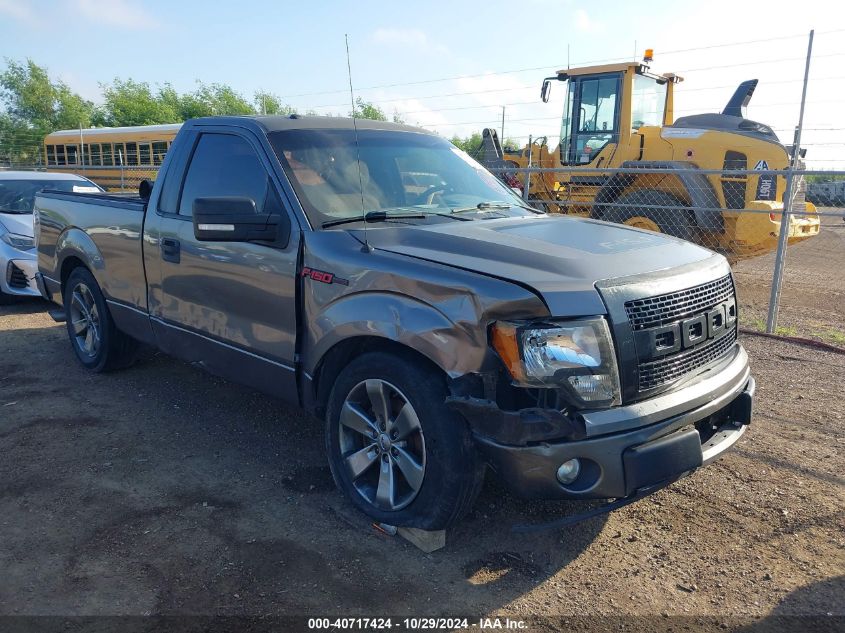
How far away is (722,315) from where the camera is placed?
333cm

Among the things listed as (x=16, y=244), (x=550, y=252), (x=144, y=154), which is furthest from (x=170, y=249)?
(x=144, y=154)

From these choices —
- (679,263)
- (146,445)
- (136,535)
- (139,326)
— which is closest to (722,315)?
(679,263)

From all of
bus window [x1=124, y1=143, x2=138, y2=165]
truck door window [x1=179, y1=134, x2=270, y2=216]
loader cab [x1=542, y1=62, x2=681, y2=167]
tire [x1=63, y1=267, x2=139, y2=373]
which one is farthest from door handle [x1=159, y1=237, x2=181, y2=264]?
bus window [x1=124, y1=143, x2=138, y2=165]

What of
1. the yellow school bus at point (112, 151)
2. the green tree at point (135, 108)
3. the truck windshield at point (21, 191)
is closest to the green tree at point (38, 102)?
the green tree at point (135, 108)

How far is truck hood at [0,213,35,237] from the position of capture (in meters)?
8.12

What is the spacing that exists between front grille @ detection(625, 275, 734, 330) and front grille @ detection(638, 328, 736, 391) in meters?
0.17

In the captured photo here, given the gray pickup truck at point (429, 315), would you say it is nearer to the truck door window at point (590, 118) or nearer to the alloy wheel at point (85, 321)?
the alloy wheel at point (85, 321)

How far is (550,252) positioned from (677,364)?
750 millimetres

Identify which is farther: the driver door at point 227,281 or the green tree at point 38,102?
the green tree at point 38,102

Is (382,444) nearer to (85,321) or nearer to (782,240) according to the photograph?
(85,321)

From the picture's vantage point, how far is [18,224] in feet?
26.8

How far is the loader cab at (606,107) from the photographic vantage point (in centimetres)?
1115

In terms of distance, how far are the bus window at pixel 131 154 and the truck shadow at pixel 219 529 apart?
64.6 ft

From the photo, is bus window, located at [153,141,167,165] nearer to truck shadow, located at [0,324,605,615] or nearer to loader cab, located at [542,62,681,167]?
loader cab, located at [542,62,681,167]
